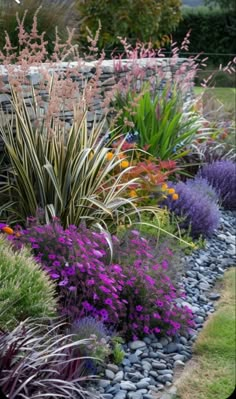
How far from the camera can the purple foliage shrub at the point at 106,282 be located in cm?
335

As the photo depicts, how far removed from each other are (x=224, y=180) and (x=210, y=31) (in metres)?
11.6

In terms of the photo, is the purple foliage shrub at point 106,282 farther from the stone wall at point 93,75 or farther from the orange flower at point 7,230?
the stone wall at point 93,75

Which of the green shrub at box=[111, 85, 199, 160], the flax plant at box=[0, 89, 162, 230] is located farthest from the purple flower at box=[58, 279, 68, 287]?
the green shrub at box=[111, 85, 199, 160]

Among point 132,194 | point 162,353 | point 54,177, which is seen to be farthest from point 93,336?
point 132,194

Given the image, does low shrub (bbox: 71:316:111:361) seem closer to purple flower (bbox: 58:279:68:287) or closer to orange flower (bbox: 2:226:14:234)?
purple flower (bbox: 58:279:68:287)

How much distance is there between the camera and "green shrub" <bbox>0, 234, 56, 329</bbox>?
2.80m

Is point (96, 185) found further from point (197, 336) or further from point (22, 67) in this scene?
point (197, 336)

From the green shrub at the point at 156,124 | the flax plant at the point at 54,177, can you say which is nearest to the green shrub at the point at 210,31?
the green shrub at the point at 156,124

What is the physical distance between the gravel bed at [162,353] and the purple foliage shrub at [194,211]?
0.95 feet

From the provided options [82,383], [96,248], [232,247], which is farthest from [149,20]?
[82,383]

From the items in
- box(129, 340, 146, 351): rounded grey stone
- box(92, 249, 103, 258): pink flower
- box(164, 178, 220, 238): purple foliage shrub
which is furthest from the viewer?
box(164, 178, 220, 238): purple foliage shrub

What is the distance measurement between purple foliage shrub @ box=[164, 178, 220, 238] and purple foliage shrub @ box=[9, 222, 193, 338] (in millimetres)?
1382

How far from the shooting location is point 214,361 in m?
3.58

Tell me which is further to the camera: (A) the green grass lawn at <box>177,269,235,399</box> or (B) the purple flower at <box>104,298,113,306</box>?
(B) the purple flower at <box>104,298,113,306</box>
